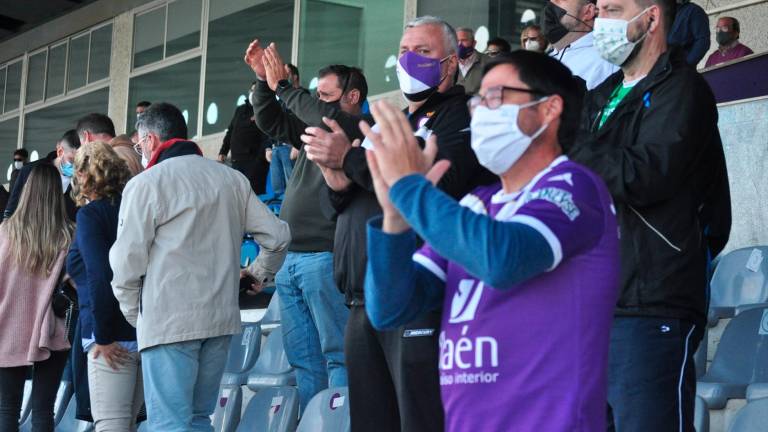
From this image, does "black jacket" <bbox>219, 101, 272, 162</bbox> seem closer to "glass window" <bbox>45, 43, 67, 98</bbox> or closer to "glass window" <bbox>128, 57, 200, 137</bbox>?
"glass window" <bbox>128, 57, 200, 137</bbox>

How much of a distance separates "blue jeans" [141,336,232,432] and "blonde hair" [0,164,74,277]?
6.14 feet

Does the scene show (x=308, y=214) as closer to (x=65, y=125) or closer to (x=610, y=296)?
(x=610, y=296)

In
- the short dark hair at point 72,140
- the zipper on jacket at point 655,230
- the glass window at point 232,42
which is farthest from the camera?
the glass window at point 232,42

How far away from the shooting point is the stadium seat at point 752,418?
11.8ft

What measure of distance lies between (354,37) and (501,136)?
31.8ft

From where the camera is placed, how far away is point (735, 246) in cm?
641

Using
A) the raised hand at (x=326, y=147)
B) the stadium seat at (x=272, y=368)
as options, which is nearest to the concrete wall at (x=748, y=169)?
the stadium seat at (x=272, y=368)

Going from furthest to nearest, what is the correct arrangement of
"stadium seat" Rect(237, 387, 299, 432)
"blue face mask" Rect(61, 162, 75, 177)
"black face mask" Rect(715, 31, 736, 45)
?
"black face mask" Rect(715, 31, 736, 45), "blue face mask" Rect(61, 162, 75, 177), "stadium seat" Rect(237, 387, 299, 432)

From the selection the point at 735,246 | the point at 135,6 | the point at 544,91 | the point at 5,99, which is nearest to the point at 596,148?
the point at 544,91

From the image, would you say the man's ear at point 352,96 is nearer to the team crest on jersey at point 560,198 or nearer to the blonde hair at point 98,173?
the blonde hair at point 98,173

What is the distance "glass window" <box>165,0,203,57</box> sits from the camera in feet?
48.8

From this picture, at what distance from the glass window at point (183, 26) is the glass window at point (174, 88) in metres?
0.24

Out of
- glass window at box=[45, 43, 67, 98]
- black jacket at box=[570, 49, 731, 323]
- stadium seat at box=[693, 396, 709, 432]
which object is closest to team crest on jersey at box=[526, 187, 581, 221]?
black jacket at box=[570, 49, 731, 323]

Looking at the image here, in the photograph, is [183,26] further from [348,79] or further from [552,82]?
[552,82]
